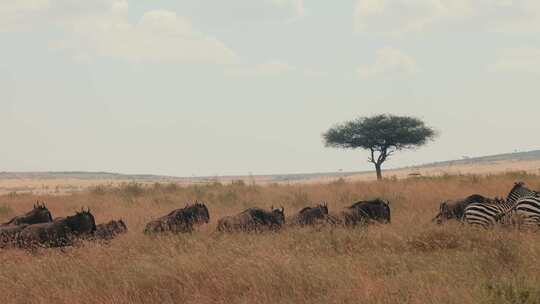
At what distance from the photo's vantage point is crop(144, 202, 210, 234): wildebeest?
44.8 ft

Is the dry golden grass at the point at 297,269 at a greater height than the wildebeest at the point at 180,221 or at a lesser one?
lesser

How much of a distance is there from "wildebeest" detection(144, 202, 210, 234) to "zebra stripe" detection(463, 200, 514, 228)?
5.63 m

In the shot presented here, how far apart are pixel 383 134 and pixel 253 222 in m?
37.8

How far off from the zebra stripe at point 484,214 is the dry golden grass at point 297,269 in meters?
1.18

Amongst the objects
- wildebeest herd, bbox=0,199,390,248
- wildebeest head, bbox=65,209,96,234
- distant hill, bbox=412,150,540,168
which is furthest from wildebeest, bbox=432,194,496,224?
distant hill, bbox=412,150,540,168

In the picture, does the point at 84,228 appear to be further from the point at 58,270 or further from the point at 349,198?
the point at 349,198

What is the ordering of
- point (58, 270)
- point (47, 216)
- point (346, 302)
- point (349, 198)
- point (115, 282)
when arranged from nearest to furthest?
1. point (346, 302)
2. point (115, 282)
3. point (58, 270)
4. point (47, 216)
5. point (349, 198)

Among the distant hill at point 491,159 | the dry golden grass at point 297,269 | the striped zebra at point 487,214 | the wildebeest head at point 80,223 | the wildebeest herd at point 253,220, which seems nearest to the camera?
the dry golden grass at point 297,269

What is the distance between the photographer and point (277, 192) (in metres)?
26.6

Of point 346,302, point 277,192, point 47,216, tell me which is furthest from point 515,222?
point 277,192

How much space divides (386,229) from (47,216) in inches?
292

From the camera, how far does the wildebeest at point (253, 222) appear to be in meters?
13.2

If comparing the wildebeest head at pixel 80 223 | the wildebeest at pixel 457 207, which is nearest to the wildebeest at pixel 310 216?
the wildebeest at pixel 457 207

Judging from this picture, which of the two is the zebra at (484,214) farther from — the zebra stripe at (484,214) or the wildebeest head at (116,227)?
the wildebeest head at (116,227)
